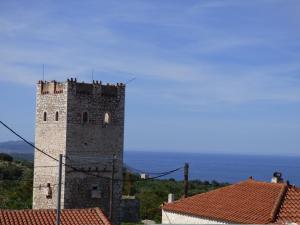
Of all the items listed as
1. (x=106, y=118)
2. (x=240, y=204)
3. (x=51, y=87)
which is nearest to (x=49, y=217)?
(x=240, y=204)

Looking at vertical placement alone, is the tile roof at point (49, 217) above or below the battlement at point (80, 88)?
below

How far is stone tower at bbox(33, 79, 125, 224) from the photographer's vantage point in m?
27.3

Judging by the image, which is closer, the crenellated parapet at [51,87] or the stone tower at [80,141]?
the stone tower at [80,141]

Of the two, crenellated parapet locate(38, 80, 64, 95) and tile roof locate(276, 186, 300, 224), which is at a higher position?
crenellated parapet locate(38, 80, 64, 95)

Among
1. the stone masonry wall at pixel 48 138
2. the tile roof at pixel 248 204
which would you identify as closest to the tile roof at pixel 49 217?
the tile roof at pixel 248 204

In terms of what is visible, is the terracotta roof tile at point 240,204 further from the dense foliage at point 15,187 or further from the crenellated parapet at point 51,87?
the dense foliage at point 15,187

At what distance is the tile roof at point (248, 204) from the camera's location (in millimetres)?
19297

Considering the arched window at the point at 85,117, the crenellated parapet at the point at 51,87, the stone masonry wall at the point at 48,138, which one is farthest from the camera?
the crenellated parapet at the point at 51,87

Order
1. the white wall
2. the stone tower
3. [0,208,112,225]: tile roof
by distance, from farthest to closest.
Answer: the stone tower → the white wall → [0,208,112,225]: tile roof

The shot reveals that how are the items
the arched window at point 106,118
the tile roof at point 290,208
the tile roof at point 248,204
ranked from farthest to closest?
the arched window at point 106,118 → the tile roof at point 248,204 → the tile roof at point 290,208

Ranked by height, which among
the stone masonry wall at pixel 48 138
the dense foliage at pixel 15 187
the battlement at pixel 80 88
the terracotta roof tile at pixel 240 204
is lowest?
the dense foliage at pixel 15 187

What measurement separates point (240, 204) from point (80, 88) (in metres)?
10.4

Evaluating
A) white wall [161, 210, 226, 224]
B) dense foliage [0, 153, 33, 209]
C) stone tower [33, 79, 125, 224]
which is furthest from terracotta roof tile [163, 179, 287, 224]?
dense foliage [0, 153, 33, 209]

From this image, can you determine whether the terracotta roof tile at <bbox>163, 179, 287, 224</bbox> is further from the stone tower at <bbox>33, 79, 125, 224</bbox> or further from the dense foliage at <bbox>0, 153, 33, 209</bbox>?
the dense foliage at <bbox>0, 153, 33, 209</bbox>
